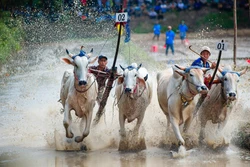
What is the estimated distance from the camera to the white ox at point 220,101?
14030 millimetres

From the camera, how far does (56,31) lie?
33.3 meters

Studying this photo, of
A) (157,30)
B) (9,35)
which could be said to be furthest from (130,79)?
(157,30)

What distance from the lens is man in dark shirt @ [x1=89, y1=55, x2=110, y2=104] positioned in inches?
591

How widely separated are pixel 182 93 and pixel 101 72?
2122mm

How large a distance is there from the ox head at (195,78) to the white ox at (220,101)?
24.9 inches

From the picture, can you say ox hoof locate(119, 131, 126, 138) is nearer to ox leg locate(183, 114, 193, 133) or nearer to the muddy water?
the muddy water

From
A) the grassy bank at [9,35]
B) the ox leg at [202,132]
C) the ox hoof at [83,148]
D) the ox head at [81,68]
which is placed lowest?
the ox hoof at [83,148]

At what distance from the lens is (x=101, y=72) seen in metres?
15.0

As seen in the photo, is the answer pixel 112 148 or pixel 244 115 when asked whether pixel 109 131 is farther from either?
pixel 244 115

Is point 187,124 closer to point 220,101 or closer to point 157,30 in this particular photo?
point 220,101

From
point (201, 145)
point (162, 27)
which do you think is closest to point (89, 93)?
point (201, 145)

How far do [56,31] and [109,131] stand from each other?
18.8 m

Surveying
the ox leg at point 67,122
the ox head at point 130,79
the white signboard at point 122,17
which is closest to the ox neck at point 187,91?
the ox head at point 130,79

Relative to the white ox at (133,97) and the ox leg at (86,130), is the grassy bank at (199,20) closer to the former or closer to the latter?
the white ox at (133,97)
